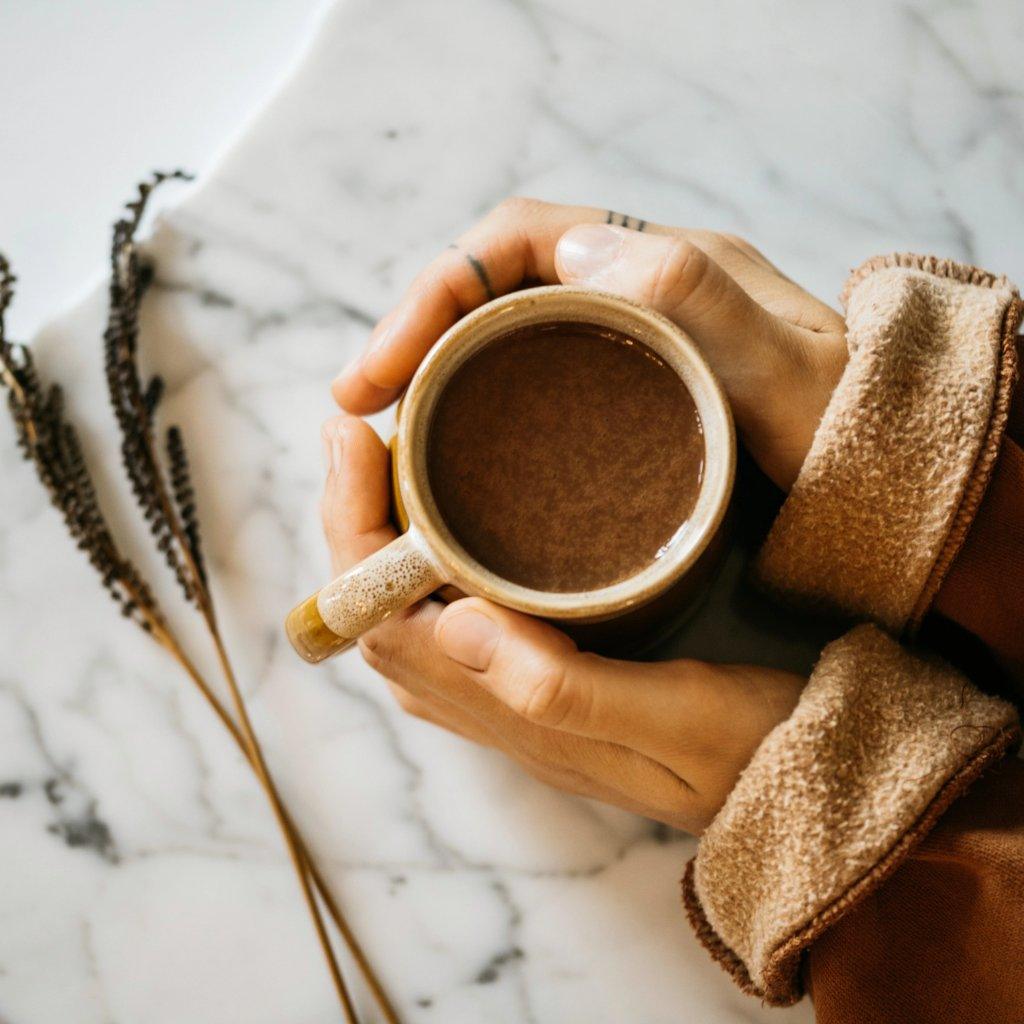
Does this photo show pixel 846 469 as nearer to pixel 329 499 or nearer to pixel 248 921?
pixel 329 499

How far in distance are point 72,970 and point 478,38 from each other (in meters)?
1.17

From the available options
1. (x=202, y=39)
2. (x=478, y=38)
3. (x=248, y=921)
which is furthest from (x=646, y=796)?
(x=202, y=39)

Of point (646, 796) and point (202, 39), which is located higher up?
point (202, 39)

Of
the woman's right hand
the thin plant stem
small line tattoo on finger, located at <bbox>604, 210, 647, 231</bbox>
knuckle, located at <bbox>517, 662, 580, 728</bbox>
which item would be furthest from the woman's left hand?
small line tattoo on finger, located at <bbox>604, 210, 647, 231</bbox>

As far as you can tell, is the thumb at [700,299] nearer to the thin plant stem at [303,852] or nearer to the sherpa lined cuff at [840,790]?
the sherpa lined cuff at [840,790]

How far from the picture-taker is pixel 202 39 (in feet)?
4.14

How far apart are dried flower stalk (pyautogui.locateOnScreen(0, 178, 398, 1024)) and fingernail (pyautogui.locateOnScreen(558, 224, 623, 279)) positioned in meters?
0.50

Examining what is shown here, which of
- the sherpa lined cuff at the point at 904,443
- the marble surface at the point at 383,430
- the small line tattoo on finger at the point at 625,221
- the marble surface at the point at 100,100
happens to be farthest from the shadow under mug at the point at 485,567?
the marble surface at the point at 100,100

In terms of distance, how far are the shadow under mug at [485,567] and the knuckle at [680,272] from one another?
0.07m

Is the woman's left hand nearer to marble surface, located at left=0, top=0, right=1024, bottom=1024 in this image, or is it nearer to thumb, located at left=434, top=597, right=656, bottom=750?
thumb, located at left=434, top=597, right=656, bottom=750

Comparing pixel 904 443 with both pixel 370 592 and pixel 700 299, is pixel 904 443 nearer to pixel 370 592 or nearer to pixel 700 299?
pixel 700 299

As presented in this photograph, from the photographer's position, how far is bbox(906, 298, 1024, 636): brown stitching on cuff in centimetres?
79

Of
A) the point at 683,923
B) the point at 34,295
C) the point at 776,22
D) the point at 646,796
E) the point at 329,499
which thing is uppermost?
the point at 776,22

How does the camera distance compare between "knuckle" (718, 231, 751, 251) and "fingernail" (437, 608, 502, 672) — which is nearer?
"fingernail" (437, 608, 502, 672)
